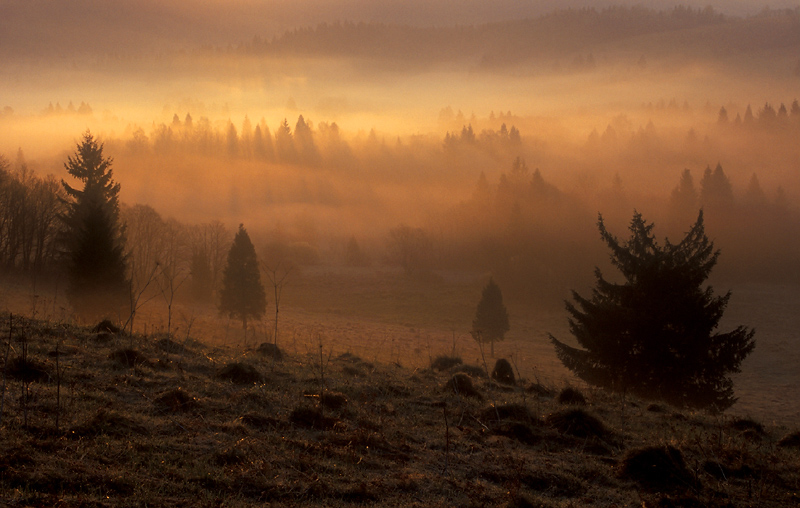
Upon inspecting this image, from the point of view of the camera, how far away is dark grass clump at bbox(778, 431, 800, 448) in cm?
1058

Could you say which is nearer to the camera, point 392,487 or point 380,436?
point 392,487

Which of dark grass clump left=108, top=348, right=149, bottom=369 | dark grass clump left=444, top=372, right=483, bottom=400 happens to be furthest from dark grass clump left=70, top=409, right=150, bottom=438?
dark grass clump left=444, top=372, right=483, bottom=400

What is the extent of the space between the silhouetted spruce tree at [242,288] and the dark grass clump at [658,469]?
48253 millimetres

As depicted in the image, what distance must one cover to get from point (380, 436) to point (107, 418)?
12.4 ft

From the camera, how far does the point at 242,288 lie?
5462 cm

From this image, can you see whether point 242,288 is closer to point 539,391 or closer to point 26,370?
point 539,391

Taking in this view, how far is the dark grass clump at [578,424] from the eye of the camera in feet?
32.8

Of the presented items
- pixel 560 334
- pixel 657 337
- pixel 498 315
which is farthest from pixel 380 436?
pixel 560 334

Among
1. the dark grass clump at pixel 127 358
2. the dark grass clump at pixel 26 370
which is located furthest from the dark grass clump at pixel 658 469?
the dark grass clump at pixel 26 370

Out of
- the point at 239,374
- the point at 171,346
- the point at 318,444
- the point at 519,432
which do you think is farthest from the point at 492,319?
the point at 318,444

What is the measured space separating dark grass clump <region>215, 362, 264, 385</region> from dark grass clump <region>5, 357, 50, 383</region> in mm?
2925

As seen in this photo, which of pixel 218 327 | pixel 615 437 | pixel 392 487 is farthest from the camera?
pixel 218 327

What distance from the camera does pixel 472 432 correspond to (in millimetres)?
9469

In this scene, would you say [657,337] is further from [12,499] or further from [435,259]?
[435,259]
